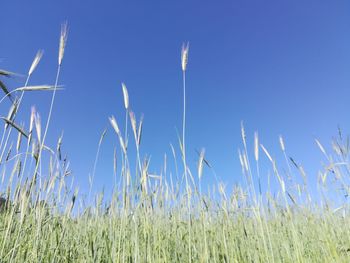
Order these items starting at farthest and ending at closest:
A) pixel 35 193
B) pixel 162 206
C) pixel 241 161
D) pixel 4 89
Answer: pixel 162 206 < pixel 241 161 < pixel 35 193 < pixel 4 89

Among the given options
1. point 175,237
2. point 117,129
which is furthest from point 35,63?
point 175,237

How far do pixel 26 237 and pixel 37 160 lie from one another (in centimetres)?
90

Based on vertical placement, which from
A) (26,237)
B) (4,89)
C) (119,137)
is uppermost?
(4,89)

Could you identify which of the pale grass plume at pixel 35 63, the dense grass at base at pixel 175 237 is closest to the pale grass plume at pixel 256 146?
the dense grass at base at pixel 175 237

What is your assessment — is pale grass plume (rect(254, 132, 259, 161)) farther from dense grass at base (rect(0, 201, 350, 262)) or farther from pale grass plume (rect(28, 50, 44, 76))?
pale grass plume (rect(28, 50, 44, 76))

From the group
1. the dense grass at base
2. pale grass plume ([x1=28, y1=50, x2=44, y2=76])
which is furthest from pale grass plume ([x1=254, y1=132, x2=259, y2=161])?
pale grass plume ([x1=28, y1=50, x2=44, y2=76])

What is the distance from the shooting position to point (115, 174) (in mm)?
1473

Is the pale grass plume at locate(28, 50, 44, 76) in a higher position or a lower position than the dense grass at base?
higher

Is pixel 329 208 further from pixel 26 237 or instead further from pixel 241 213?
pixel 26 237

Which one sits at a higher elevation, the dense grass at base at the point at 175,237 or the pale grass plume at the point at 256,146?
the pale grass plume at the point at 256,146

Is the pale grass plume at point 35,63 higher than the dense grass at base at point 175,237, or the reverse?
the pale grass plume at point 35,63

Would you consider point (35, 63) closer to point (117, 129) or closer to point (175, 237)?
point (117, 129)

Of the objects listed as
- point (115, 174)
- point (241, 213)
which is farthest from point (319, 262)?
point (115, 174)

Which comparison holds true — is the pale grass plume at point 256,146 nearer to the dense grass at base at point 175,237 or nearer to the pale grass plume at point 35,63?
the dense grass at base at point 175,237
